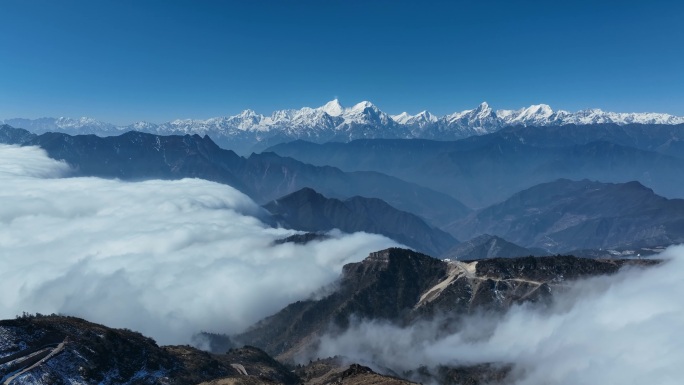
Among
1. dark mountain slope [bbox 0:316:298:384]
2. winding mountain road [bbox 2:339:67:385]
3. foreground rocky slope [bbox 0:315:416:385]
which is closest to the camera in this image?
winding mountain road [bbox 2:339:67:385]

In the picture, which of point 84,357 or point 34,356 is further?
point 84,357

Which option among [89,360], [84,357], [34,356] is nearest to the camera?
[34,356]

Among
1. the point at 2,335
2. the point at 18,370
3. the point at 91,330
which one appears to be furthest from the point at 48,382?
the point at 91,330

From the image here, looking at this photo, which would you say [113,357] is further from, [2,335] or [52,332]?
[2,335]

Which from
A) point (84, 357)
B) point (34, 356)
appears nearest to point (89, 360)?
point (84, 357)

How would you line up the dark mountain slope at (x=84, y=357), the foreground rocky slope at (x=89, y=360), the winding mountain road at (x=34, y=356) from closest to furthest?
the winding mountain road at (x=34, y=356) < the foreground rocky slope at (x=89, y=360) < the dark mountain slope at (x=84, y=357)

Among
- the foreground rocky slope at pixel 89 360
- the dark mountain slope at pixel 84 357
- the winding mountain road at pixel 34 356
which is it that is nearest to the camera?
the winding mountain road at pixel 34 356

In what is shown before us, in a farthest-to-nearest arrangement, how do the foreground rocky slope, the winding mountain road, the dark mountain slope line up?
the dark mountain slope
the foreground rocky slope
the winding mountain road

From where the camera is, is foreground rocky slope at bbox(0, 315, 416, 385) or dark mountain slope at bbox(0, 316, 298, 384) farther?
dark mountain slope at bbox(0, 316, 298, 384)

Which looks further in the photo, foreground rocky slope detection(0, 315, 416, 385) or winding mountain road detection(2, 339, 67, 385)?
foreground rocky slope detection(0, 315, 416, 385)

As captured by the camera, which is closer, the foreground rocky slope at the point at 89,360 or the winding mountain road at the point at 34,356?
the winding mountain road at the point at 34,356

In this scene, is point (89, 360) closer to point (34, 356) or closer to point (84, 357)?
point (84, 357)

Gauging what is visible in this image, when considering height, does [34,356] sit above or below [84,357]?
above
